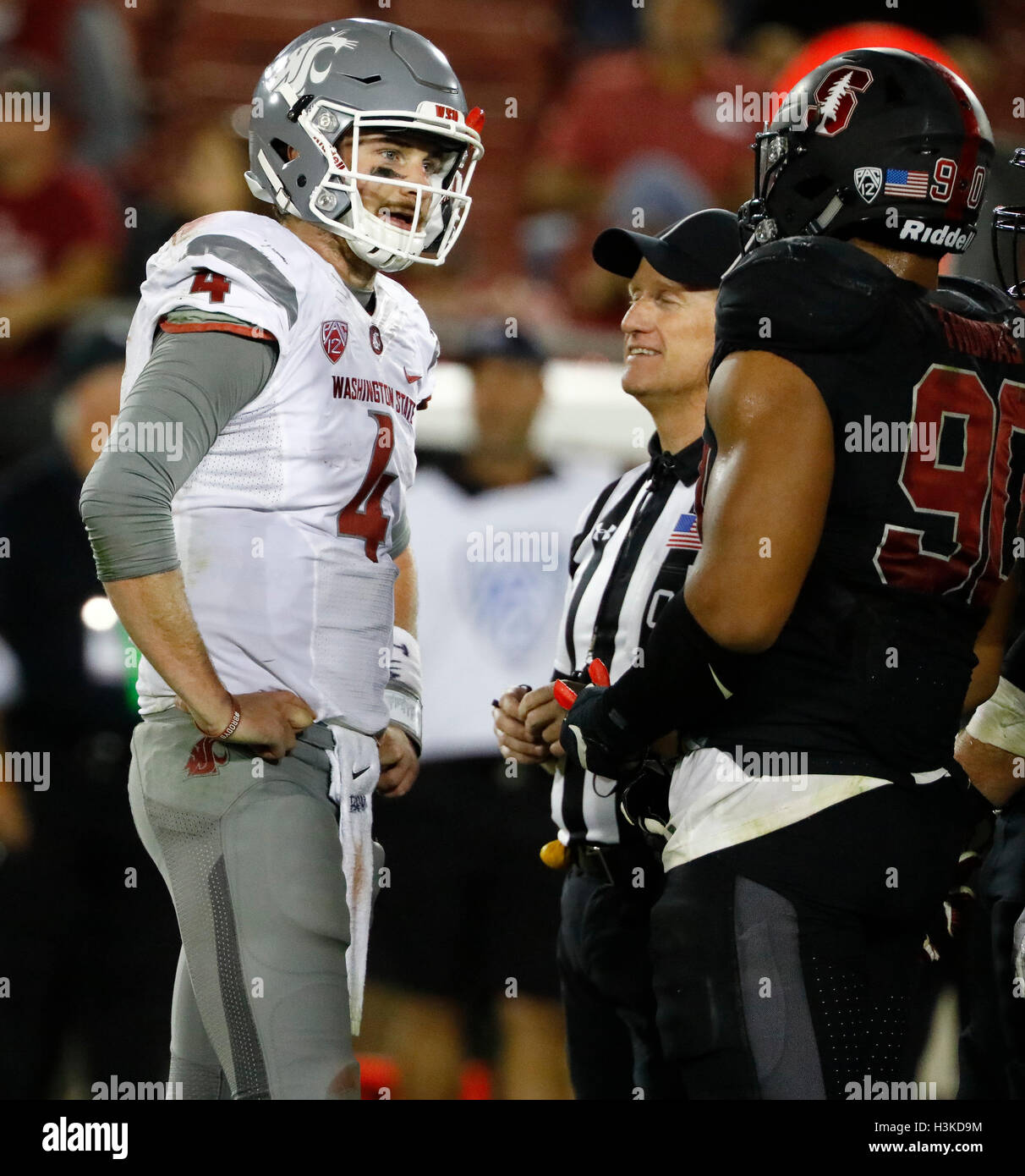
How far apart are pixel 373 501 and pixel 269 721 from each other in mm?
363

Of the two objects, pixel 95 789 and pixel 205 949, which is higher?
pixel 95 789

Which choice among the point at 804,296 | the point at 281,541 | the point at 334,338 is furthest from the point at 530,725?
the point at 804,296

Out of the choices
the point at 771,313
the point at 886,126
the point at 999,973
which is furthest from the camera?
the point at 999,973

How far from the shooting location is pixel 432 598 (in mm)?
3783

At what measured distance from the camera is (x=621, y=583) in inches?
99.6

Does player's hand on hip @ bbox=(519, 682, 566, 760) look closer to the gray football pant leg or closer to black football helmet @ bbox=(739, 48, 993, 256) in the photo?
the gray football pant leg

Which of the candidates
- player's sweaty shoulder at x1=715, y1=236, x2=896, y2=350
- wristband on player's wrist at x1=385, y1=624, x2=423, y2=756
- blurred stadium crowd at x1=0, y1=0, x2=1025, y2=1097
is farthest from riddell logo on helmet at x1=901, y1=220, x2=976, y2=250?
blurred stadium crowd at x1=0, y1=0, x2=1025, y2=1097

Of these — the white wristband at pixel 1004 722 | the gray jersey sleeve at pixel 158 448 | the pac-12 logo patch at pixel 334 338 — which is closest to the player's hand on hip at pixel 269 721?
the gray jersey sleeve at pixel 158 448

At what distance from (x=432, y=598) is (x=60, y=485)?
95 cm

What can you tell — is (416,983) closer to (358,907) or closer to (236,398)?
(358,907)

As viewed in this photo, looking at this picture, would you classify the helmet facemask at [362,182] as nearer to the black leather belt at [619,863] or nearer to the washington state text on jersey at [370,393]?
the washington state text on jersey at [370,393]

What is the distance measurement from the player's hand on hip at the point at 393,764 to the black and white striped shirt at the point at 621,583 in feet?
1.24

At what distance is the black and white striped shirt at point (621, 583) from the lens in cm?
245

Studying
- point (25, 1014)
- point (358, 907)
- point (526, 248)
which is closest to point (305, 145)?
point (358, 907)
